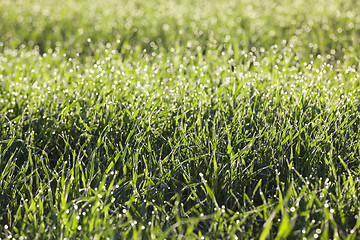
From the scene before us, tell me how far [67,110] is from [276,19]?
3.37 metres

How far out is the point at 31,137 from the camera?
92.1 inches

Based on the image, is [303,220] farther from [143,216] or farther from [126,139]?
[126,139]

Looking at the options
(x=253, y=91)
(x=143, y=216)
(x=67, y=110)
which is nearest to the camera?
(x=143, y=216)

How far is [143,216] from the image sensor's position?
1.85 m

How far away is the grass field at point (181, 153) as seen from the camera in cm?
176

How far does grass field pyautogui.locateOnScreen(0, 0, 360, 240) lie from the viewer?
176 centimetres

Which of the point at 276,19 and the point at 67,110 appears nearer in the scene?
the point at 67,110

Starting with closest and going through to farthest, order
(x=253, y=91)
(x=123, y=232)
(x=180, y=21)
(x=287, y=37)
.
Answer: (x=123, y=232) → (x=253, y=91) → (x=287, y=37) → (x=180, y=21)

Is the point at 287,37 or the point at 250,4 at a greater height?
the point at 250,4

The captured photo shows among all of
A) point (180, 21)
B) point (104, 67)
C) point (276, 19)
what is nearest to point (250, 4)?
point (276, 19)

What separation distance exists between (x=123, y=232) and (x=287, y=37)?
3395 mm

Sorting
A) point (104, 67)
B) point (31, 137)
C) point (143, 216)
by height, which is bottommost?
point (143, 216)

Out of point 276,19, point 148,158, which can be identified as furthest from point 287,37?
point 148,158

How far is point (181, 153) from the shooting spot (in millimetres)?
2240
